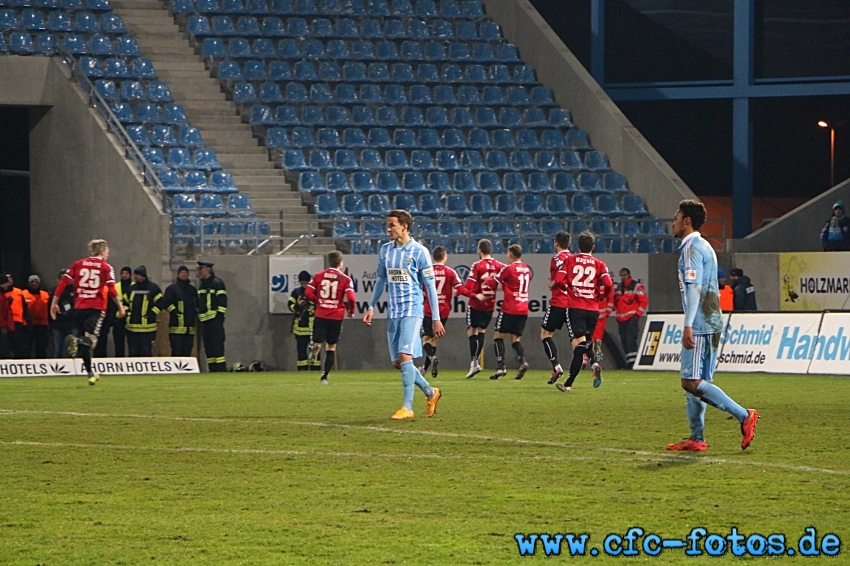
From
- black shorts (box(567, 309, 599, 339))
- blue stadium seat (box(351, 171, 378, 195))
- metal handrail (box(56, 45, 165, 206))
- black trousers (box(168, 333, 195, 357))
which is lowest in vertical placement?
black trousers (box(168, 333, 195, 357))

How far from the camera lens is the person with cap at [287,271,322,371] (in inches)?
1045

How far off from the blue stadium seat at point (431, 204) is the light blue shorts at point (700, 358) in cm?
1942

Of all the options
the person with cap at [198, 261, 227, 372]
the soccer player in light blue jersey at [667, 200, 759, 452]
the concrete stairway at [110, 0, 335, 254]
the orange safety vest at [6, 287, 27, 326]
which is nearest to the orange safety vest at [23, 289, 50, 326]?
the orange safety vest at [6, 287, 27, 326]

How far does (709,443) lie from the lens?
1166cm

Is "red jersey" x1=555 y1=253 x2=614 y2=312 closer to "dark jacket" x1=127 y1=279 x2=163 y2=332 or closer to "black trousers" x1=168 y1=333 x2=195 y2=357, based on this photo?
"dark jacket" x1=127 y1=279 x2=163 y2=332

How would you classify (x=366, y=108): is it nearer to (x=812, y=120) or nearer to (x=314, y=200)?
(x=314, y=200)

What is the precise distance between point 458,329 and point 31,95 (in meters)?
9.76

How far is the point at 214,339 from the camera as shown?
26469 mm

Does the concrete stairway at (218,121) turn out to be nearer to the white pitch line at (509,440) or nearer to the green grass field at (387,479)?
the white pitch line at (509,440)

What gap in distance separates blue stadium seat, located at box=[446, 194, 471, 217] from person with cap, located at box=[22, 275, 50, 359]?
335 inches

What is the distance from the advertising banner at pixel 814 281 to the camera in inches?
1089

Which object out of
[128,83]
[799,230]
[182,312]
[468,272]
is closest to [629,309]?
[468,272]

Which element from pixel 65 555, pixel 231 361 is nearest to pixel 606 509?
pixel 65 555

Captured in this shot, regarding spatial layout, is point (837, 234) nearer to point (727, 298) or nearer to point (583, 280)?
point (727, 298)
